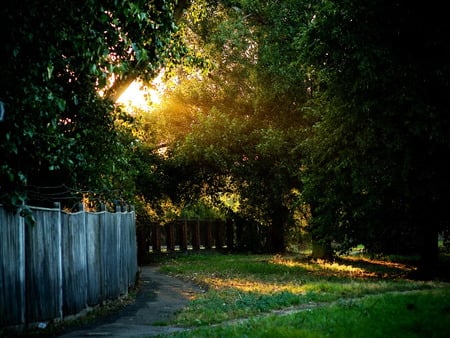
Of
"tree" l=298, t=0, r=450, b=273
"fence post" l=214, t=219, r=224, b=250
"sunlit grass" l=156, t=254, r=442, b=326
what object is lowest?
"sunlit grass" l=156, t=254, r=442, b=326

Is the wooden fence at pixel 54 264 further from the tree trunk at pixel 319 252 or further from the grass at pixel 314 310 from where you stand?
the tree trunk at pixel 319 252

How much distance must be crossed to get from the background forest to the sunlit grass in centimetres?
161

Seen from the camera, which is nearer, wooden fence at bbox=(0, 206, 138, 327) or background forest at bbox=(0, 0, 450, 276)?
background forest at bbox=(0, 0, 450, 276)

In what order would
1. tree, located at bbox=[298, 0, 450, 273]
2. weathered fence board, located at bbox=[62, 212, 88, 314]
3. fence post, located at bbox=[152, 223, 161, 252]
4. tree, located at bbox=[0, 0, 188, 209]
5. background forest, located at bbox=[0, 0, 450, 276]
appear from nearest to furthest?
tree, located at bbox=[0, 0, 188, 209] → background forest, located at bbox=[0, 0, 450, 276] → weathered fence board, located at bbox=[62, 212, 88, 314] → tree, located at bbox=[298, 0, 450, 273] → fence post, located at bbox=[152, 223, 161, 252]

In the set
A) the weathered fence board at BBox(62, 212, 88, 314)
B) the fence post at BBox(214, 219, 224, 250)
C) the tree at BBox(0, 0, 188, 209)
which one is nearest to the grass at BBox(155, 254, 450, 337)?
the weathered fence board at BBox(62, 212, 88, 314)

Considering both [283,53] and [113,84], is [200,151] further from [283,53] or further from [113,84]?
[113,84]

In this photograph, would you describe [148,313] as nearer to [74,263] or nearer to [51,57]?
[74,263]

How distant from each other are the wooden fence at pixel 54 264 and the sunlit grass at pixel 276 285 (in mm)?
2169

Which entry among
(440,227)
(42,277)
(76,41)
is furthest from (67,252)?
(440,227)

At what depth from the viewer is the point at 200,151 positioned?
26578 mm

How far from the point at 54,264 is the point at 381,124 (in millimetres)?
10382

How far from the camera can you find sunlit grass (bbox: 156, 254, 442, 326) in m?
11.6

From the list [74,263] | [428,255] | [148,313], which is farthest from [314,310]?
[428,255]

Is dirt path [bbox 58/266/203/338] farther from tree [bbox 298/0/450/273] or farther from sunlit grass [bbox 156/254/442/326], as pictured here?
tree [bbox 298/0/450/273]
